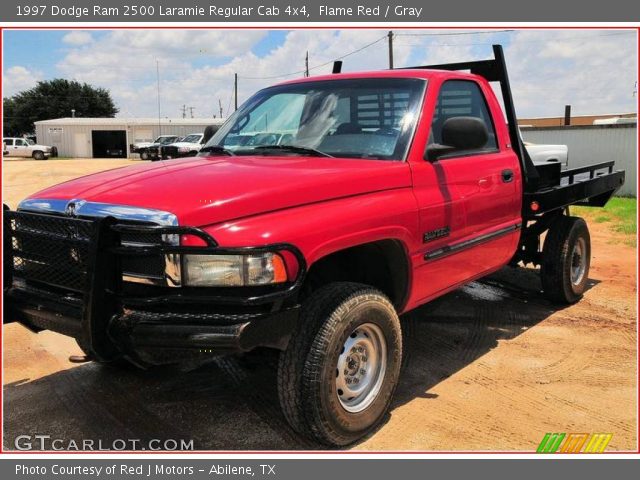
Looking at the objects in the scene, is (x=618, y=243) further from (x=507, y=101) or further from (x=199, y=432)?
(x=199, y=432)

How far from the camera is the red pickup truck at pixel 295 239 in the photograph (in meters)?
2.79

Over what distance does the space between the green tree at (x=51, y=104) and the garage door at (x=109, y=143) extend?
70.0 ft

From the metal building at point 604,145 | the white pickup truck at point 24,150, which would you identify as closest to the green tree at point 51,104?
the white pickup truck at point 24,150

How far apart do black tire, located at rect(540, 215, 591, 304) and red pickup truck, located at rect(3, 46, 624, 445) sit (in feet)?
4.44

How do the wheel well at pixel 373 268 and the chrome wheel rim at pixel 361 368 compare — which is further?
the wheel well at pixel 373 268

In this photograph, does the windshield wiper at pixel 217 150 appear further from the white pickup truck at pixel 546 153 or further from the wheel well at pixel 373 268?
the white pickup truck at pixel 546 153

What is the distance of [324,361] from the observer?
9.80 ft

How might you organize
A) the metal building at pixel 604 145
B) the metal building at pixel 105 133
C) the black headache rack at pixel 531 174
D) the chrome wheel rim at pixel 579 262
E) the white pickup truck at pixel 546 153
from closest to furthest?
the black headache rack at pixel 531 174, the chrome wheel rim at pixel 579 262, the white pickup truck at pixel 546 153, the metal building at pixel 604 145, the metal building at pixel 105 133

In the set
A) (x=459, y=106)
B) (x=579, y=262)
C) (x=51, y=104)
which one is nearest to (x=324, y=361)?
(x=459, y=106)

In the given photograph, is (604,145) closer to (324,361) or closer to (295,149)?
(295,149)

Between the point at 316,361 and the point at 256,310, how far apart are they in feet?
1.39

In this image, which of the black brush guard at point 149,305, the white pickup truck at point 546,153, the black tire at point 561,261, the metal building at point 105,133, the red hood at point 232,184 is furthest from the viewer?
the metal building at point 105,133

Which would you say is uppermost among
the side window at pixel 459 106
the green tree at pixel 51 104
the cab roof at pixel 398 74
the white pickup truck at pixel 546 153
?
the green tree at pixel 51 104

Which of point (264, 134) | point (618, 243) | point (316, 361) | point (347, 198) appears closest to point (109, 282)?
point (316, 361)
